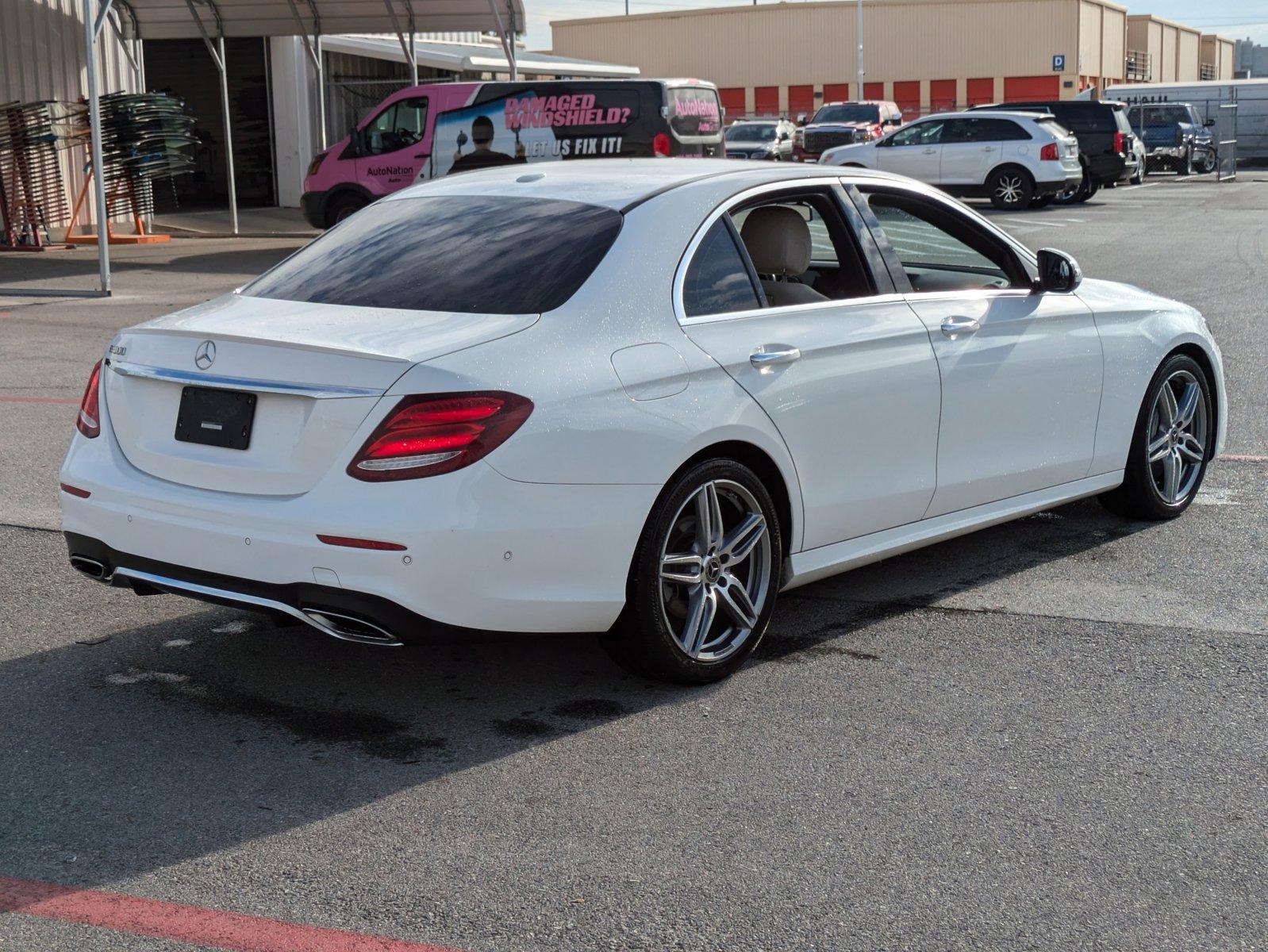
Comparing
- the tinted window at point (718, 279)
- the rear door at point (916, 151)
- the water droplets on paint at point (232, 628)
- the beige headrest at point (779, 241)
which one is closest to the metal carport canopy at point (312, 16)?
the rear door at point (916, 151)

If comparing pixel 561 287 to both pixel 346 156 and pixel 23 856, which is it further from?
pixel 346 156

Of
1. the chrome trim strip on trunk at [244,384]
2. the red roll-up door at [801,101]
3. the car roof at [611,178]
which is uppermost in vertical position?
the red roll-up door at [801,101]

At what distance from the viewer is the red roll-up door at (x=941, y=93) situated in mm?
75375

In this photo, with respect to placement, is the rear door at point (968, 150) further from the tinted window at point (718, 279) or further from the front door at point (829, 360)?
the tinted window at point (718, 279)

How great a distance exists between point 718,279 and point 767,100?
Answer: 76770mm

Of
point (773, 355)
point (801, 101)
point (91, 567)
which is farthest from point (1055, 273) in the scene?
point (801, 101)

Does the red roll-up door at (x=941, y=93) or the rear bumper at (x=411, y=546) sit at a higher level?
the red roll-up door at (x=941, y=93)

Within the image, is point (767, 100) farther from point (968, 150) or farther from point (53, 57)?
point (53, 57)

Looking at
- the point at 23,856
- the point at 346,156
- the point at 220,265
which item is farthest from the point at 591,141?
the point at 23,856

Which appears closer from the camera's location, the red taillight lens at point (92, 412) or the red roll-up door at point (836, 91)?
the red taillight lens at point (92, 412)

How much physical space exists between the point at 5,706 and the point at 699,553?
203 centimetres

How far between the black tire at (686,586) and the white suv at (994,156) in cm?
2416

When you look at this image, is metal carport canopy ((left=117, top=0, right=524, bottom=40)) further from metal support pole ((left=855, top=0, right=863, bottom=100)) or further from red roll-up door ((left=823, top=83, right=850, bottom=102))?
red roll-up door ((left=823, top=83, right=850, bottom=102))

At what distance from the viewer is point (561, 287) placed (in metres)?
4.50
